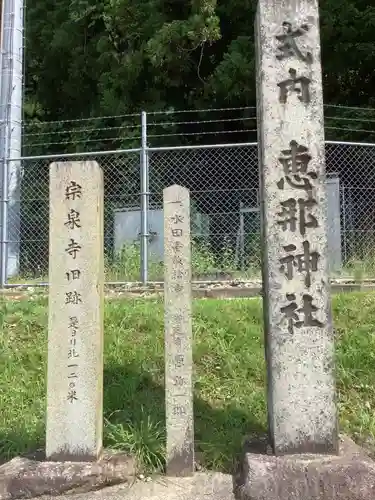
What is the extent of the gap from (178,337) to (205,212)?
5.53 m

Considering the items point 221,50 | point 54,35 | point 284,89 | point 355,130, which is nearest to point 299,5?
point 284,89

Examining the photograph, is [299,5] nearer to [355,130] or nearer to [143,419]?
[143,419]

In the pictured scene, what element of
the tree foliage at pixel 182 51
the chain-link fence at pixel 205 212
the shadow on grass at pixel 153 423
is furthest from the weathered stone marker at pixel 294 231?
the tree foliage at pixel 182 51

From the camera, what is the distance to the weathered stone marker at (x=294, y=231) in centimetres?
369

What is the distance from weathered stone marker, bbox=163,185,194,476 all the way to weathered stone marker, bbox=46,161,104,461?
1.60 ft

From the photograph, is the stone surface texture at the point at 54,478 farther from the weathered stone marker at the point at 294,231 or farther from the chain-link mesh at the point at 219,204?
the chain-link mesh at the point at 219,204

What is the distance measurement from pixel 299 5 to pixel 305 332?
236 cm

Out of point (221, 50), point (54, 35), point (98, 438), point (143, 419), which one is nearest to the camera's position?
point (98, 438)

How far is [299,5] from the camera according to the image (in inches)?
156

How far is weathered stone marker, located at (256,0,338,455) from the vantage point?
369 cm

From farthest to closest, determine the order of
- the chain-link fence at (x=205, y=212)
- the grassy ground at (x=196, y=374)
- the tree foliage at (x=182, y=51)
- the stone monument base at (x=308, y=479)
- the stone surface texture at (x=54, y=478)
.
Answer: the tree foliage at (x=182, y=51)
the chain-link fence at (x=205, y=212)
the grassy ground at (x=196, y=374)
the stone surface texture at (x=54, y=478)
the stone monument base at (x=308, y=479)

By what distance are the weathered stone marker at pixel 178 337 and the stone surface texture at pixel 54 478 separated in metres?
0.45

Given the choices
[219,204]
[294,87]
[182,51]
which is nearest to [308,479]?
[294,87]

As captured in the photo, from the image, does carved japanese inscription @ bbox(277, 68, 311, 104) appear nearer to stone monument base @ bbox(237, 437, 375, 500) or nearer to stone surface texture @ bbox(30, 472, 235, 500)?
stone monument base @ bbox(237, 437, 375, 500)
